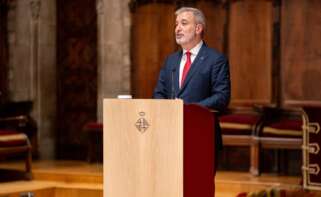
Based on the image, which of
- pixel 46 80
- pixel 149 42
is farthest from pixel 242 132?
pixel 46 80

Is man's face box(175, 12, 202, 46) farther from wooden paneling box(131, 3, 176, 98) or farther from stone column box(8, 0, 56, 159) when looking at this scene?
stone column box(8, 0, 56, 159)

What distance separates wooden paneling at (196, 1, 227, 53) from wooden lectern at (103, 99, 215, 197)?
4.04 meters

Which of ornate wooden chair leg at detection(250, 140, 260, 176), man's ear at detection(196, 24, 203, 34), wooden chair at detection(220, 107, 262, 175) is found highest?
man's ear at detection(196, 24, 203, 34)

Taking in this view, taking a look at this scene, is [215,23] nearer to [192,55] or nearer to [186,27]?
[192,55]

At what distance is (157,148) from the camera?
3.92 meters

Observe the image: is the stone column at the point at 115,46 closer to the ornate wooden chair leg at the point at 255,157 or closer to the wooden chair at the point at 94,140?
the wooden chair at the point at 94,140

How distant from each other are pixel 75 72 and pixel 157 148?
5.12m

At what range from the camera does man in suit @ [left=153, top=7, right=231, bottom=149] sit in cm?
430

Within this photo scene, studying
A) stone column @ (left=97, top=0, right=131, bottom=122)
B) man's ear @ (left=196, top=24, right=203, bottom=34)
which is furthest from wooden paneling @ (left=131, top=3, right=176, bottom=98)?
man's ear @ (left=196, top=24, right=203, bottom=34)

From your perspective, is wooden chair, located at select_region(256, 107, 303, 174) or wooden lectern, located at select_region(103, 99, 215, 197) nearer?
wooden lectern, located at select_region(103, 99, 215, 197)

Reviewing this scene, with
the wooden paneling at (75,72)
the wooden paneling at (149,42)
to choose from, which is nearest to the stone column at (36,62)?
the wooden paneling at (75,72)

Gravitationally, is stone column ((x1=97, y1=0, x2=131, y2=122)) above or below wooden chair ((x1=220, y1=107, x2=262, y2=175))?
above

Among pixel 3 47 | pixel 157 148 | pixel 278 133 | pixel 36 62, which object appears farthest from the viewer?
pixel 3 47

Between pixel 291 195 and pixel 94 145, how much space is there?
18.7 feet
